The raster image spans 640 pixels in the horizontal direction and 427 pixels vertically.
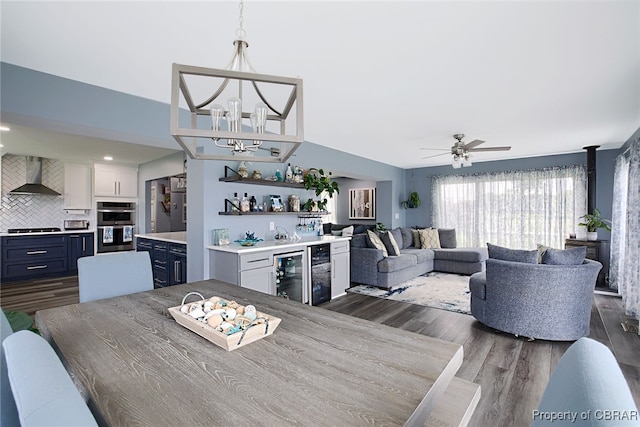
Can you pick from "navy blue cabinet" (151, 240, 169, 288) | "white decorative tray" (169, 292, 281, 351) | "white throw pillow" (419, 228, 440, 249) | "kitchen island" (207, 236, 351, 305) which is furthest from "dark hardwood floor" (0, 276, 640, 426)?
"white throw pillow" (419, 228, 440, 249)

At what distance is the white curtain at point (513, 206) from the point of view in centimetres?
578

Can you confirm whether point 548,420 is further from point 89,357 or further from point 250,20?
point 250,20

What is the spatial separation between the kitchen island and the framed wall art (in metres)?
3.59

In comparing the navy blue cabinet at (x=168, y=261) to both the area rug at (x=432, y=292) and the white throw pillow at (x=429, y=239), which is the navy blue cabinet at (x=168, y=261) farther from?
the white throw pillow at (x=429, y=239)

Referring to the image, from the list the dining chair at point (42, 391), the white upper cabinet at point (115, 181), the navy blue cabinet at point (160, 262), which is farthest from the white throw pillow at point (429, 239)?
the white upper cabinet at point (115, 181)

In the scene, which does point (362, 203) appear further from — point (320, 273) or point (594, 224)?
point (594, 224)

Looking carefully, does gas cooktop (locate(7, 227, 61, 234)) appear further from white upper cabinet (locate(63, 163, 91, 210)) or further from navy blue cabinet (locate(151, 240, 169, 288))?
navy blue cabinet (locate(151, 240, 169, 288))

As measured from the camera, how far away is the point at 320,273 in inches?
167

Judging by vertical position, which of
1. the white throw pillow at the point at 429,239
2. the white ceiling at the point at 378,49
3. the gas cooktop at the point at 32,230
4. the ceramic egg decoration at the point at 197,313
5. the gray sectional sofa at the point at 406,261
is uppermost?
the white ceiling at the point at 378,49

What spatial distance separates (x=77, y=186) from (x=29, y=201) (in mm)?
835

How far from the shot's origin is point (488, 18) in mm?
1765

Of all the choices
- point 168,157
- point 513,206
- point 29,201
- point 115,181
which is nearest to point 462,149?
point 513,206

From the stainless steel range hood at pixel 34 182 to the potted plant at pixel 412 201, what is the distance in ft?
25.4

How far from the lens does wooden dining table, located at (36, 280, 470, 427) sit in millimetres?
783
